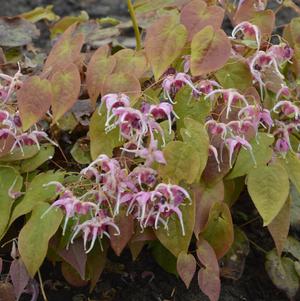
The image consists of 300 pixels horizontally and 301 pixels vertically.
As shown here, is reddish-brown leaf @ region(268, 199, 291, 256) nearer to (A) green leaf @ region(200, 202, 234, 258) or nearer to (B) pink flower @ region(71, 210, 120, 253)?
(A) green leaf @ region(200, 202, 234, 258)

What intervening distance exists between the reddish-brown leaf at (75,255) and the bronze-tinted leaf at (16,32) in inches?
32.6

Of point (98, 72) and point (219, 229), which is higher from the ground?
point (98, 72)

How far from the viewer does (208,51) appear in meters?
1.42

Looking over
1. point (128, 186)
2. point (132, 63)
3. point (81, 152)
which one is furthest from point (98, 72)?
point (128, 186)

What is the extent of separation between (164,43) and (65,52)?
252 millimetres

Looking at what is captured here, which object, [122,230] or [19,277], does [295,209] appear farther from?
[19,277]

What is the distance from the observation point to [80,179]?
1393 millimetres

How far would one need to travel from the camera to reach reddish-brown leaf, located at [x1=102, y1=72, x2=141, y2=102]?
1.41 metres

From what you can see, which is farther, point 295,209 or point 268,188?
point 295,209

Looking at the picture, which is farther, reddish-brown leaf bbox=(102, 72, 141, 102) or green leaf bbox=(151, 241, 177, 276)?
green leaf bbox=(151, 241, 177, 276)

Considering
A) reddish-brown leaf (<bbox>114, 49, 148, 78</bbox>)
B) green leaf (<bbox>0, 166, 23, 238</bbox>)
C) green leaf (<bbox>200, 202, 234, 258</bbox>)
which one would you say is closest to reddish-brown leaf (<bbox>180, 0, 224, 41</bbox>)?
reddish-brown leaf (<bbox>114, 49, 148, 78</bbox>)

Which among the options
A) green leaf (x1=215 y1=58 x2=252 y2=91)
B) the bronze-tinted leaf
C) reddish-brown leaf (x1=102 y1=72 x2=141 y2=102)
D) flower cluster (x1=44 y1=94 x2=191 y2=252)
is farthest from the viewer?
the bronze-tinted leaf

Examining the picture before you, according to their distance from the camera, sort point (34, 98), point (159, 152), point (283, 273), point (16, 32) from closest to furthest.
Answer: point (159, 152), point (34, 98), point (283, 273), point (16, 32)

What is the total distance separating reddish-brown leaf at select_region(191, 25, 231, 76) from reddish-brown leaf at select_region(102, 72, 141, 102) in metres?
0.11
